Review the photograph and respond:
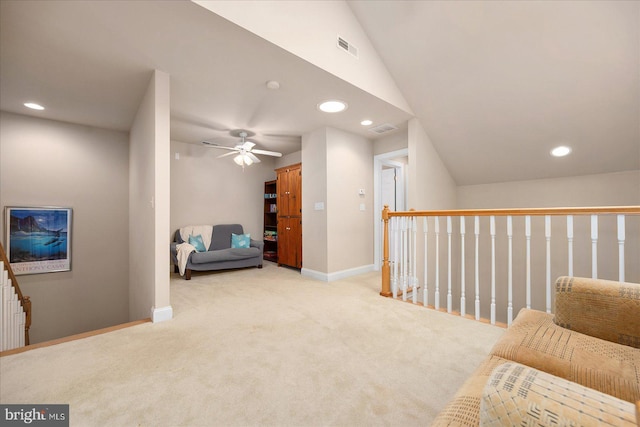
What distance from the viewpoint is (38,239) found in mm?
3885

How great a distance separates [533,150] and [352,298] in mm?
3144

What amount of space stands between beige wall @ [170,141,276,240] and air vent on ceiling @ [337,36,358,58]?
3679 millimetres

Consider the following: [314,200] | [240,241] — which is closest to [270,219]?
[240,241]

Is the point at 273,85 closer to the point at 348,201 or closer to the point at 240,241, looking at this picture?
the point at 348,201

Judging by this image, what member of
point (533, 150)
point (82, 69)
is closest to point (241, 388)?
point (82, 69)

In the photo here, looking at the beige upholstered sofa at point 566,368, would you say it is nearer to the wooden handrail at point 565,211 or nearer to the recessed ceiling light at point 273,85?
the wooden handrail at point 565,211

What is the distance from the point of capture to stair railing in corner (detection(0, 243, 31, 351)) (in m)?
2.30

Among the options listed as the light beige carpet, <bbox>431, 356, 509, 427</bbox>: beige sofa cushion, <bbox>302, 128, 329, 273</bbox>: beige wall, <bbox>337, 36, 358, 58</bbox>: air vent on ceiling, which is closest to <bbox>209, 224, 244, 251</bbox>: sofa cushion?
<bbox>302, 128, 329, 273</bbox>: beige wall

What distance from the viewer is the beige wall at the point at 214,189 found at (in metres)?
5.13

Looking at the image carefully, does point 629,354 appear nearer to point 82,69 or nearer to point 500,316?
point 500,316

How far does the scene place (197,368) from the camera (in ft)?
5.89

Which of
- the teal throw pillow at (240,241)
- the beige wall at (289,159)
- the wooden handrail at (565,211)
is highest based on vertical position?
the beige wall at (289,159)

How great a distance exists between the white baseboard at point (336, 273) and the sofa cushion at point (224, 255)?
3.53 feet

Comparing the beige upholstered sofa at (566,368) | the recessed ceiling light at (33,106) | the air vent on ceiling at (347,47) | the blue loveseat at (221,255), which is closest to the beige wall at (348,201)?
the air vent on ceiling at (347,47)
